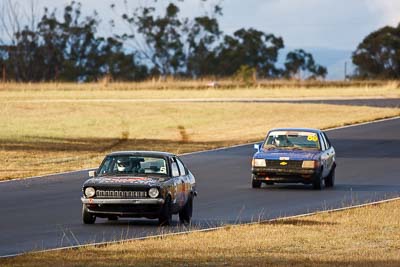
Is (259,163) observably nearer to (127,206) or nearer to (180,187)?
(180,187)

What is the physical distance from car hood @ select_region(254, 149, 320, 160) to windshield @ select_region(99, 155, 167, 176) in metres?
8.52

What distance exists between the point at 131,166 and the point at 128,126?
122 feet

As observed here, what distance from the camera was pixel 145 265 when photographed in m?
15.8

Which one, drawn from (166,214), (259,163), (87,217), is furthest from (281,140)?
(87,217)

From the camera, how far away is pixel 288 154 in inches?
1217

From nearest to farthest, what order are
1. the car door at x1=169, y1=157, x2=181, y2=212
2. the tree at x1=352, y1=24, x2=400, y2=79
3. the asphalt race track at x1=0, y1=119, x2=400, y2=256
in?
the asphalt race track at x1=0, y1=119, x2=400, y2=256, the car door at x1=169, y1=157, x2=181, y2=212, the tree at x1=352, y1=24, x2=400, y2=79

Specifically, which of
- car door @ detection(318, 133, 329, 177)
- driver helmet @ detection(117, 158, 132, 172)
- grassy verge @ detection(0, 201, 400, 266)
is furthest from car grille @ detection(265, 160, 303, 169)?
driver helmet @ detection(117, 158, 132, 172)

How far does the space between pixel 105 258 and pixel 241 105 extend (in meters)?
55.0

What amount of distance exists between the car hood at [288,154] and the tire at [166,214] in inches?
358

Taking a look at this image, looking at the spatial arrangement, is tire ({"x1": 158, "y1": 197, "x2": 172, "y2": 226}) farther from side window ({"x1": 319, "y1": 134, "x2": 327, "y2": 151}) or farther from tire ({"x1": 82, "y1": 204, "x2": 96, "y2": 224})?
side window ({"x1": 319, "y1": 134, "x2": 327, "y2": 151})

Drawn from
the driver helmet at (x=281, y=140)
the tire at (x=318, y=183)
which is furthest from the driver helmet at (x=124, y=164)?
the driver helmet at (x=281, y=140)

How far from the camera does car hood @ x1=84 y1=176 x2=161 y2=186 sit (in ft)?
69.8

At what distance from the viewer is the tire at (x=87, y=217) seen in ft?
71.2

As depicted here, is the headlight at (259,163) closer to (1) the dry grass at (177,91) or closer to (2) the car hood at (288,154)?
(2) the car hood at (288,154)
